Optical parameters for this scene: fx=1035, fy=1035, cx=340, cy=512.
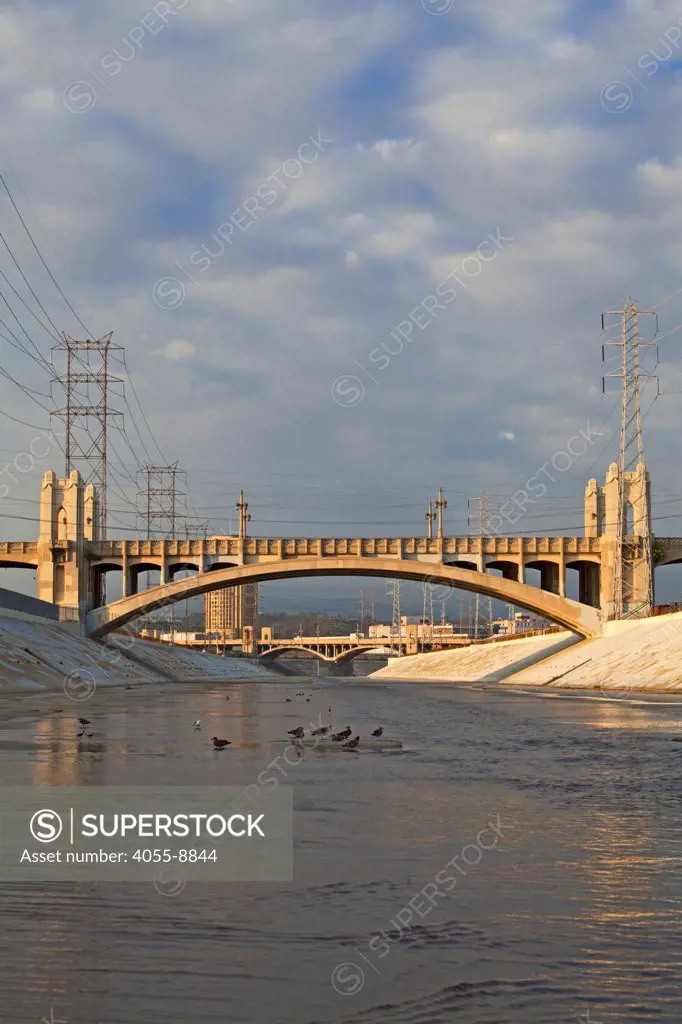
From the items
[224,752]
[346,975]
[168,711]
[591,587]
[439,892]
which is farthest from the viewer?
Answer: [591,587]

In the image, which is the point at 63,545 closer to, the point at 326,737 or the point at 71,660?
the point at 71,660

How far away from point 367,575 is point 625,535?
28.6m

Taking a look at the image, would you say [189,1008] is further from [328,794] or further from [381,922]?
[328,794]

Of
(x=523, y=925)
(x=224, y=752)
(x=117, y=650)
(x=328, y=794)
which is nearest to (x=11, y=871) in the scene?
(x=523, y=925)

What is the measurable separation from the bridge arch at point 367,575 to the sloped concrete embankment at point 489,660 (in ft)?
12.2

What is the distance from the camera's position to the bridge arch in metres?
106

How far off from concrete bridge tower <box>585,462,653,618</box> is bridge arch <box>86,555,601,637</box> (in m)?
3.88

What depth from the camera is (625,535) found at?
4439 inches

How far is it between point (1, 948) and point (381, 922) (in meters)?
2.86

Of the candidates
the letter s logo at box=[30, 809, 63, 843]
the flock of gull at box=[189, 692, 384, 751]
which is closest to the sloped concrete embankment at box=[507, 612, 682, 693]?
the flock of gull at box=[189, 692, 384, 751]

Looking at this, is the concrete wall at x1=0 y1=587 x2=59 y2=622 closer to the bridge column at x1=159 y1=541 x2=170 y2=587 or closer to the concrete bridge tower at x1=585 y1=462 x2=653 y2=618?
the bridge column at x1=159 y1=541 x2=170 y2=587

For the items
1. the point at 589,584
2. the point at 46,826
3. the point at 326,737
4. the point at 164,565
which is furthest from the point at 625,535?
the point at 46,826

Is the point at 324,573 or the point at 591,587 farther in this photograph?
the point at 591,587

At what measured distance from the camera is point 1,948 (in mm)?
7203
